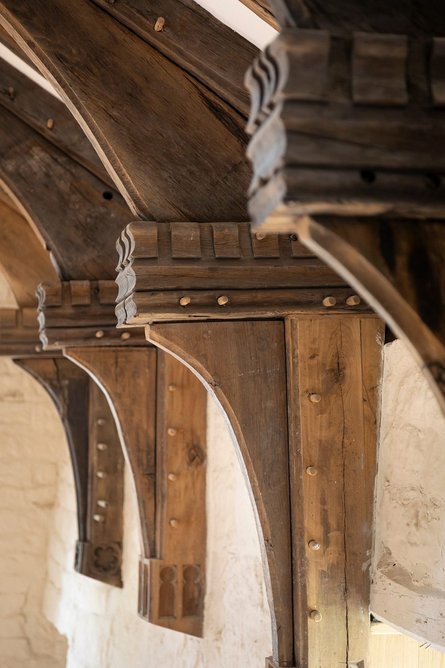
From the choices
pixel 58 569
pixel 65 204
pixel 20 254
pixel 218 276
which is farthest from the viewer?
pixel 58 569

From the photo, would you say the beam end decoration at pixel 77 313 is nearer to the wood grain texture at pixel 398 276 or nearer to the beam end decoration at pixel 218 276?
the beam end decoration at pixel 218 276

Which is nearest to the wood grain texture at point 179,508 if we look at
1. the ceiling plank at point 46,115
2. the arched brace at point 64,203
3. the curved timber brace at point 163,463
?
the curved timber brace at point 163,463

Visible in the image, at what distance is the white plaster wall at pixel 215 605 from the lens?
281 centimetres

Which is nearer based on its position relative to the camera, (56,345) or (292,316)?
(292,316)

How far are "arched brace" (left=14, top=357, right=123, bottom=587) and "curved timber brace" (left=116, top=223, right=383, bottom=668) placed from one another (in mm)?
1928

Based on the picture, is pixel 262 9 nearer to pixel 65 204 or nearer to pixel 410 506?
pixel 410 506

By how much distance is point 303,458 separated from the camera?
2043 mm

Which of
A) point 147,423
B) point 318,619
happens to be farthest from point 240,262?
point 147,423

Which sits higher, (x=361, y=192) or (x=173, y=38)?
(x=173, y=38)

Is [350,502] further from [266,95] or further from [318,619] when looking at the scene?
[266,95]

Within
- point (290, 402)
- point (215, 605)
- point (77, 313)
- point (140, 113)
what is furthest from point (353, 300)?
point (215, 605)

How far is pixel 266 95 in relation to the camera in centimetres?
116

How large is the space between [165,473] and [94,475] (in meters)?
0.97

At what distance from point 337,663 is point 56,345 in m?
1.32
